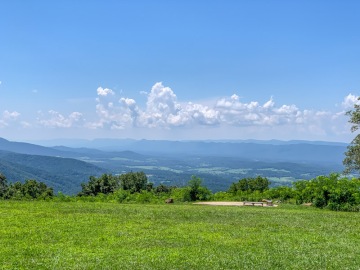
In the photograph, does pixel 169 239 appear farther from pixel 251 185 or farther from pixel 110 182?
pixel 110 182

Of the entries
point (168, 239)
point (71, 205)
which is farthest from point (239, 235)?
point (71, 205)

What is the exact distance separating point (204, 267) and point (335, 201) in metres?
21.5

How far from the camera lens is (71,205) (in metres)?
27.7

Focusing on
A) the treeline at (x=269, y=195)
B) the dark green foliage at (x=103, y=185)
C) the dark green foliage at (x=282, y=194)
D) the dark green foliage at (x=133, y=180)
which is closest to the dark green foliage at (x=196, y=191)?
the treeline at (x=269, y=195)

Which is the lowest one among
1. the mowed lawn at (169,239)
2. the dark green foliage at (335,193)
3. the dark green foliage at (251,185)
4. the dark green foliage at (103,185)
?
the dark green foliage at (103,185)

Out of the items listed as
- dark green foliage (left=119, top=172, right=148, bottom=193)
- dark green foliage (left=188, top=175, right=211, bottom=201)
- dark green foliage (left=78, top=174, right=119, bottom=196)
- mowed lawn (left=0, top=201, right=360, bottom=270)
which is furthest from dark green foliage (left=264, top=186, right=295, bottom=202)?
dark green foliage (left=78, top=174, right=119, bottom=196)

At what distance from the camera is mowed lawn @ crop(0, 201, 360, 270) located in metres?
14.4

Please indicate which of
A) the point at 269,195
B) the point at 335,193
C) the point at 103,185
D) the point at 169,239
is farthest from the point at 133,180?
the point at 169,239

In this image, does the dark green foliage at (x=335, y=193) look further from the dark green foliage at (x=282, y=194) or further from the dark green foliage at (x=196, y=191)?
the dark green foliage at (x=196, y=191)

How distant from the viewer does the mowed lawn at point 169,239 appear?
568 inches

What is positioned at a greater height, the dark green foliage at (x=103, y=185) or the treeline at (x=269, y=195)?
the treeline at (x=269, y=195)

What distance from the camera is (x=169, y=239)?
18016 millimetres

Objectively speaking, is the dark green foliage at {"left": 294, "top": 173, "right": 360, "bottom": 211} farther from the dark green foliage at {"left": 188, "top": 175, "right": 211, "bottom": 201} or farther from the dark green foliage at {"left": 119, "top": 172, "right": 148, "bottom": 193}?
the dark green foliage at {"left": 119, "top": 172, "right": 148, "bottom": 193}

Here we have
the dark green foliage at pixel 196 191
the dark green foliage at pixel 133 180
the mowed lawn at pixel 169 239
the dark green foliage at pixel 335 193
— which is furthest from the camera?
the dark green foliage at pixel 133 180
